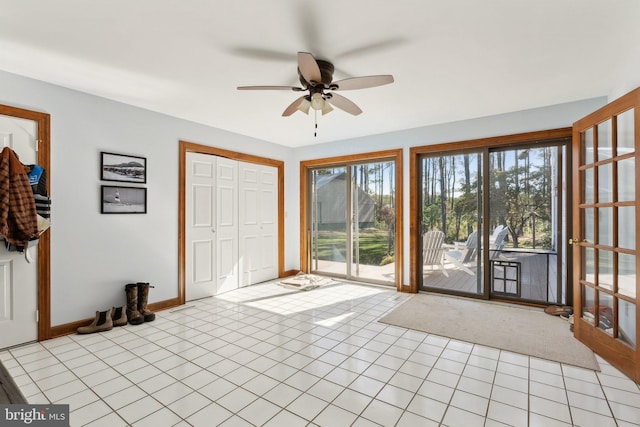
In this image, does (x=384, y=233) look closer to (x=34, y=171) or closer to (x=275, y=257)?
(x=275, y=257)

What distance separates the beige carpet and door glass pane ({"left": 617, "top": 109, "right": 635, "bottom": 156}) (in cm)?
173

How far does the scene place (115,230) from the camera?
3482mm

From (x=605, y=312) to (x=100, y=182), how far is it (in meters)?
5.00

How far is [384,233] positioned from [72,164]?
4.15 metres

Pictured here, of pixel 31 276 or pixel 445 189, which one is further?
pixel 445 189

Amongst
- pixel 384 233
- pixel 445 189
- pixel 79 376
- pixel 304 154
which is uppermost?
pixel 304 154

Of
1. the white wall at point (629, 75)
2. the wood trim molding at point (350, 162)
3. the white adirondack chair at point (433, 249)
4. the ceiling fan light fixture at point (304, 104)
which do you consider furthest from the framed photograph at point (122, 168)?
the white wall at point (629, 75)

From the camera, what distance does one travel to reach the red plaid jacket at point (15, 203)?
260 cm

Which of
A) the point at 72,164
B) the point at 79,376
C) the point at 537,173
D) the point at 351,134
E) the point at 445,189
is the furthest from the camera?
the point at 351,134

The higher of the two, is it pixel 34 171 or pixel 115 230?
pixel 34 171

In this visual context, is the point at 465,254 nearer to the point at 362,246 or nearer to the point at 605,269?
the point at 362,246

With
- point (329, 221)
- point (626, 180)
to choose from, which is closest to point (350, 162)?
point (329, 221)

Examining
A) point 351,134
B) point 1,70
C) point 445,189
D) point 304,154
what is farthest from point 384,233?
point 1,70

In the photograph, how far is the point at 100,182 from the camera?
11.1 ft
